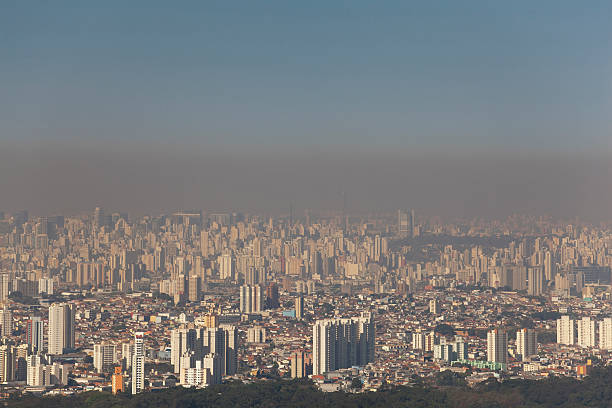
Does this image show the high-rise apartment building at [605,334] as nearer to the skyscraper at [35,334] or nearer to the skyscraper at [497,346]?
the skyscraper at [497,346]

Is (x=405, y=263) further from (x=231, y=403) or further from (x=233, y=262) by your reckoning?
(x=231, y=403)

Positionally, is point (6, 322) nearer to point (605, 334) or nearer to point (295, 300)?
point (295, 300)

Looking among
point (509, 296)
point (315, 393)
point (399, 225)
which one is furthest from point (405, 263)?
point (315, 393)

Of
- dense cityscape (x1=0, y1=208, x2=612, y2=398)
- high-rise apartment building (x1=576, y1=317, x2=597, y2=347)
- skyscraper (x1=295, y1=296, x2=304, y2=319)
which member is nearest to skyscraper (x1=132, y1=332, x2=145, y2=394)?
dense cityscape (x1=0, y1=208, x2=612, y2=398)

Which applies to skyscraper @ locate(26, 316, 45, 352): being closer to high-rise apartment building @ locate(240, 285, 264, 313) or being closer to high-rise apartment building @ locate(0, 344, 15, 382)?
high-rise apartment building @ locate(0, 344, 15, 382)

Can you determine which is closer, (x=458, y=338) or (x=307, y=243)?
(x=458, y=338)

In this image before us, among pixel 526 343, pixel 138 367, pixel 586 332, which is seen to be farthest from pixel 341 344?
pixel 586 332
